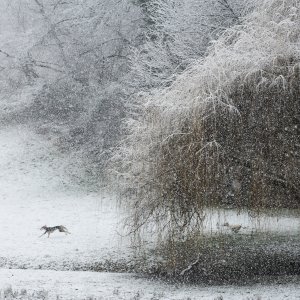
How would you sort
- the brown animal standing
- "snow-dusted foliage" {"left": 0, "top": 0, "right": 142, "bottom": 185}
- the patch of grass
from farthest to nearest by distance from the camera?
"snow-dusted foliage" {"left": 0, "top": 0, "right": 142, "bottom": 185} → the brown animal standing → the patch of grass

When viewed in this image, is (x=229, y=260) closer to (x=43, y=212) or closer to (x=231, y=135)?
(x=231, y=135)

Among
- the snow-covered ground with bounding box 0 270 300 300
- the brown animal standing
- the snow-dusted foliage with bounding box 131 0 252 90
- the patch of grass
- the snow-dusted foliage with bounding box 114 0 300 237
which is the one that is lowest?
the snow-covered ground with bounding box 0 270 300 300

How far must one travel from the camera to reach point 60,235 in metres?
15.1

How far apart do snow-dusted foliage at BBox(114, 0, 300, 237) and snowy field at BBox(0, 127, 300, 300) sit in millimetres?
1257

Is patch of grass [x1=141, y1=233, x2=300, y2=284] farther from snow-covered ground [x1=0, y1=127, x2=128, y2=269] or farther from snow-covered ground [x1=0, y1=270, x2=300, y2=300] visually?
snow-covered ground [x1=0, y1=127, x2=128, y2=269]

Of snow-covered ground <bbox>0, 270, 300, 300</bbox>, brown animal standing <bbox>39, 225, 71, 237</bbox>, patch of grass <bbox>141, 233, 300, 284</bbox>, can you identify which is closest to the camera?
snow-covered ground <bbox>0, 270, 300, 300</bbox>

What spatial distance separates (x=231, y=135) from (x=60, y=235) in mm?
6663

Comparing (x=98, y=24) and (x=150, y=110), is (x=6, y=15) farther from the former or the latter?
(x=150, y=110)

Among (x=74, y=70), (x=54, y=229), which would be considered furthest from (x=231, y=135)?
(x=74, y=70)

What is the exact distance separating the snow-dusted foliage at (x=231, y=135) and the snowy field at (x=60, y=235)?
1.26 m

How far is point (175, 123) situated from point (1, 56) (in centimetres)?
2084

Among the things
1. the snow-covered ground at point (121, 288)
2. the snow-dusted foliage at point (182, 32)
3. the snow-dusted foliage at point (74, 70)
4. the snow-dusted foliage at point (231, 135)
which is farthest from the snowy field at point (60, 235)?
the snow-dusted foliage at point (182, 32)

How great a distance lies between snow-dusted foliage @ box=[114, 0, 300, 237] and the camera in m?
9.85

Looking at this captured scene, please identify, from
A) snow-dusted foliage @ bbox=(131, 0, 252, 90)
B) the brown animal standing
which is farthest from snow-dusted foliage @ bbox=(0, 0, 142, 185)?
the brown animal standing
